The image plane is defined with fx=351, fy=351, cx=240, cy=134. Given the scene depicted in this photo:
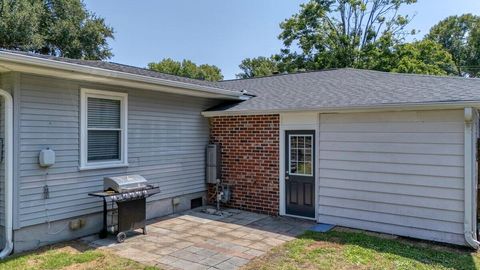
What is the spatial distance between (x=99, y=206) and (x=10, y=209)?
1452mm

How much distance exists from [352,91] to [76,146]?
215 inches

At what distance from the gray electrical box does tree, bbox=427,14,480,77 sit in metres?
28.2

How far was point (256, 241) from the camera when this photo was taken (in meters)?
5.70

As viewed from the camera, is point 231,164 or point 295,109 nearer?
point 295,109

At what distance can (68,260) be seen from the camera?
4758 mm

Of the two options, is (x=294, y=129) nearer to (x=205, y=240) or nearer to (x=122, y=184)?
(x=205, y=240)

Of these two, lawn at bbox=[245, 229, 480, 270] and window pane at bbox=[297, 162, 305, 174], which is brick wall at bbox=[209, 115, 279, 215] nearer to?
window pane at bbox=[297, 162, 305, 174]

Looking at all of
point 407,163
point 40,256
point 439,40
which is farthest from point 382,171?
point 439,40

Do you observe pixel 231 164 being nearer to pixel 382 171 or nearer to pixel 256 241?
pixel 256 241

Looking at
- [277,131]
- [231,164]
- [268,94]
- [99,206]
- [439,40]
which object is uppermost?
[439,40]

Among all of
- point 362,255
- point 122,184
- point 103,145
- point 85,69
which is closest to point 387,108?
point 362,255

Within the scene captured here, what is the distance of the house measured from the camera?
5.21m

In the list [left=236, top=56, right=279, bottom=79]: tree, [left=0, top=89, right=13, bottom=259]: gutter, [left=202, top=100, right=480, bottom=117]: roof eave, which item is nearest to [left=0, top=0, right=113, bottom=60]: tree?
[left=0, top=89, right=13, bottom=259]: gutter

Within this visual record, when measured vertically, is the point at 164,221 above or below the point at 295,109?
below
